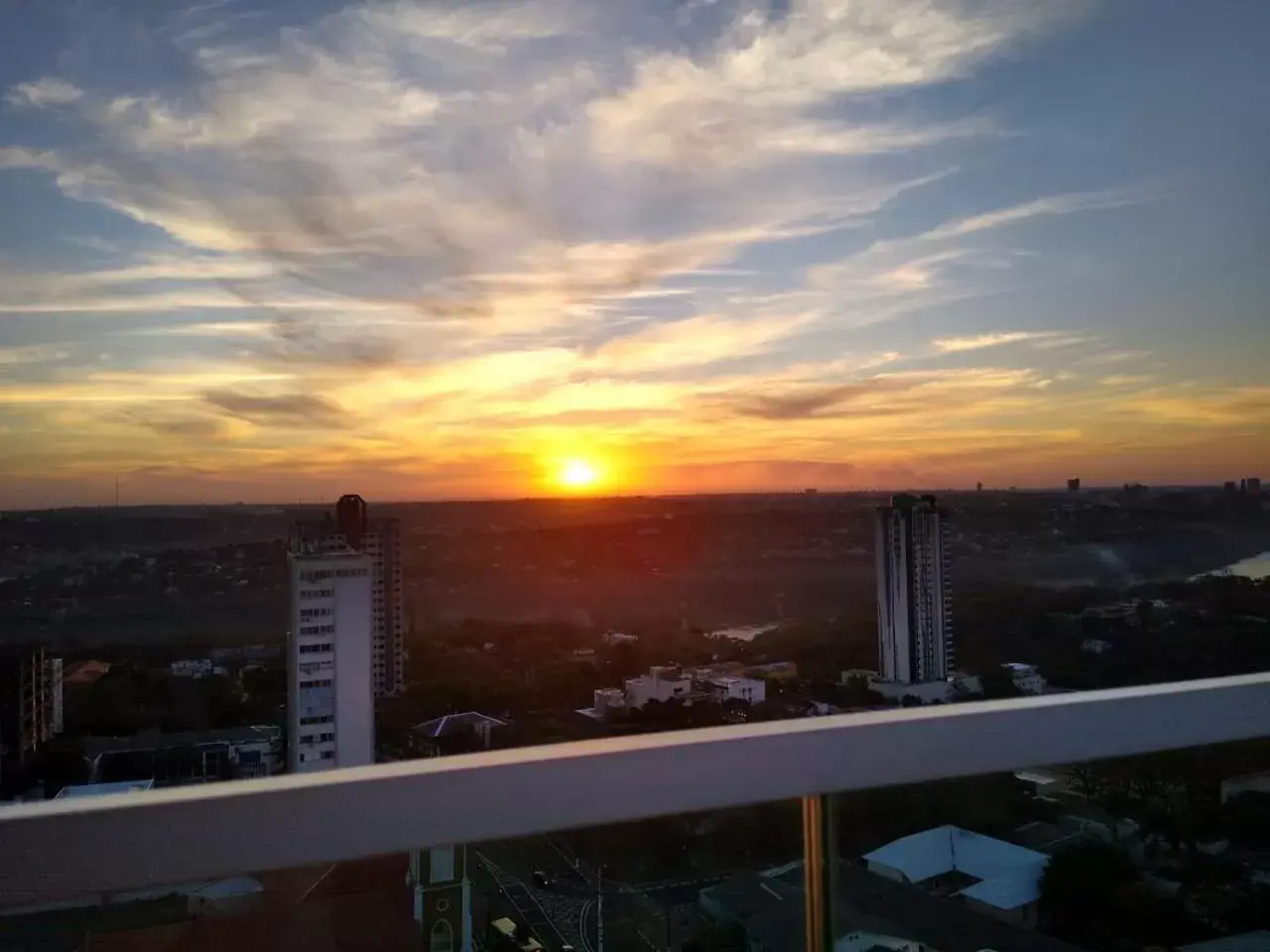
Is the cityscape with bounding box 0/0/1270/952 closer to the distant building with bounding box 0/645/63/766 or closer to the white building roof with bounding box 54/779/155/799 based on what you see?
the distant building with bounding box 0/645/63/766

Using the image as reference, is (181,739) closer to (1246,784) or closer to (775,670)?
(775,670)

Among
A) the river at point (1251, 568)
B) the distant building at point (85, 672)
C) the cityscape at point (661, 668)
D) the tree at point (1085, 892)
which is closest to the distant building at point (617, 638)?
the cityscape at point (661, 668)

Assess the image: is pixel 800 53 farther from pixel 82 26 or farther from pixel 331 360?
pixel 82 26

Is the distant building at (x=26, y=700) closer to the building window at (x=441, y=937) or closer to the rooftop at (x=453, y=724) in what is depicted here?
the rooftop at (x=453, y=724)

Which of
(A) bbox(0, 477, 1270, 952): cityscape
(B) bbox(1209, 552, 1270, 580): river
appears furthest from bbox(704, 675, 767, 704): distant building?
(B) bbox(1209, 552, 1270, 580): river

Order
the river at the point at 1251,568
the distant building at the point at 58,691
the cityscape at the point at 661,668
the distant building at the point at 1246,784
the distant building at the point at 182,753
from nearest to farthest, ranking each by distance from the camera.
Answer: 1. the cityscape at the point at 661,668
2. the distant building at the point at 1246,784
3. the distant building at the point at 182,753
4. the distant building at the point at 58,691
5. the river at the point at 1251,568

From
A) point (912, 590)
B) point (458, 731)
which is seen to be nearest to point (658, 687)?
point (458, 731)
